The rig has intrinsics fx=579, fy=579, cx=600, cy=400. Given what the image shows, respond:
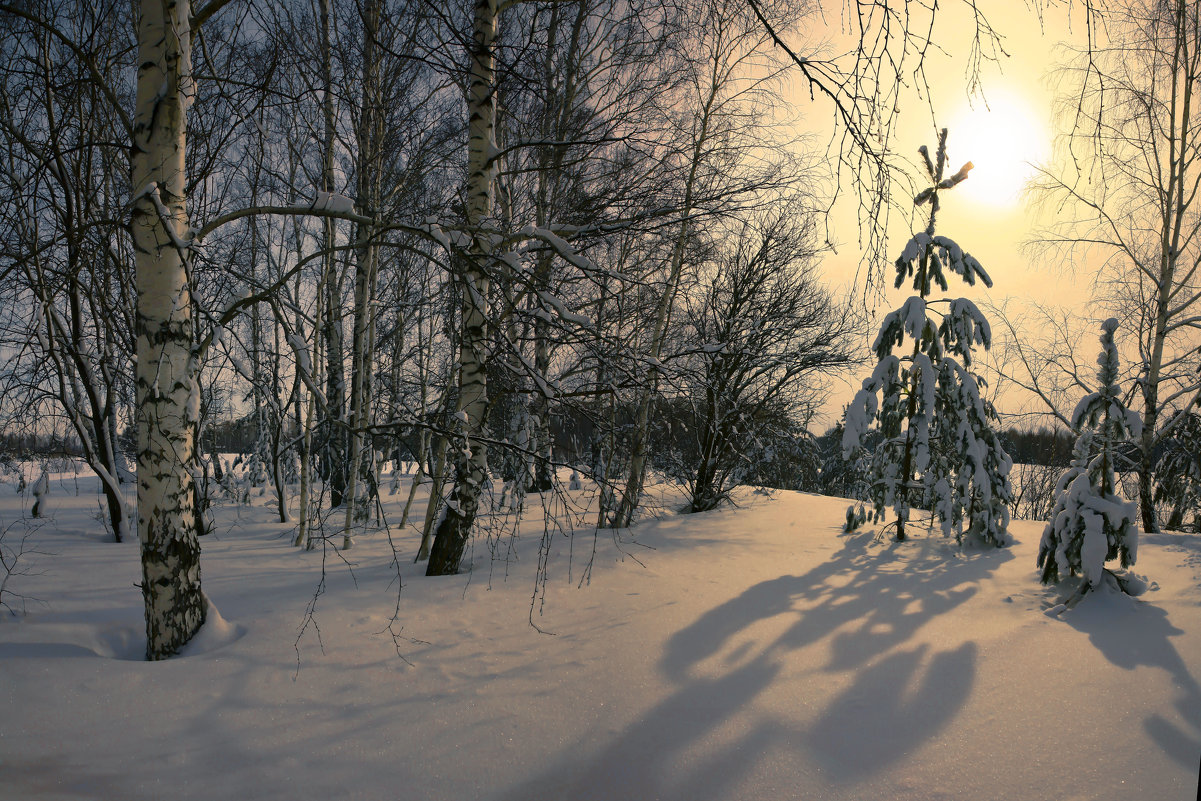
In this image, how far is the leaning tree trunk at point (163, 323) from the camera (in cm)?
298

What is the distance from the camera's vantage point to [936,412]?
6223 millimetres

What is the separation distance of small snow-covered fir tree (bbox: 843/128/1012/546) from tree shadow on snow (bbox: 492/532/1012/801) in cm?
152

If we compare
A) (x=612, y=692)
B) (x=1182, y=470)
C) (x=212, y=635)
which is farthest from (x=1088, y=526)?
(x=1182, y=470)

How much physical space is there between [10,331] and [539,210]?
5303 millimetres

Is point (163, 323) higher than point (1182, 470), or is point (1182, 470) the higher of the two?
point (163, 323)

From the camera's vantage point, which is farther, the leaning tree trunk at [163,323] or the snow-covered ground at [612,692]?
the leaning tree trunk at [163,323]

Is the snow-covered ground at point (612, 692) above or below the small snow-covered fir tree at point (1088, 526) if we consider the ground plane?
below

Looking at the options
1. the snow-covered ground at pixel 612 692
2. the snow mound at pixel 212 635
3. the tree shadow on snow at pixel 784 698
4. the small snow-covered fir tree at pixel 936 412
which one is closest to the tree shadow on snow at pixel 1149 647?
the snow-covered ground at pixel 612 692

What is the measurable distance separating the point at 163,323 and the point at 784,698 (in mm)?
3731

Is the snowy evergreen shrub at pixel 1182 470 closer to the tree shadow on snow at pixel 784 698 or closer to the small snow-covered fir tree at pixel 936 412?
the small snow-covered fir tree at pixel 936 412

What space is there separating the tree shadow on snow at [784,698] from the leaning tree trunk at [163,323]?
2.27m

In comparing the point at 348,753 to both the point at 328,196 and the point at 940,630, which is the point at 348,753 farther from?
the point at 940,630

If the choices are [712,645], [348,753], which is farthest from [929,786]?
[348,753]

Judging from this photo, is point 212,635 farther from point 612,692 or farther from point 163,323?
point 612,692
